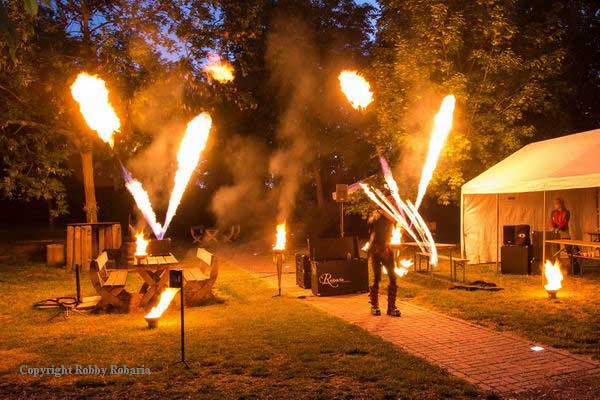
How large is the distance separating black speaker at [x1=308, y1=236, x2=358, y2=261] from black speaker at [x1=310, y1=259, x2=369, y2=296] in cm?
28

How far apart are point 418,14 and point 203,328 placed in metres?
14.1

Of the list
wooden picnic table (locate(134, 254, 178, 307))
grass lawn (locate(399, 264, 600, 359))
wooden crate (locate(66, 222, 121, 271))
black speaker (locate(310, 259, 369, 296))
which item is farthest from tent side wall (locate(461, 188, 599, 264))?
wooden crate (locate(66, 222, 121, 271))

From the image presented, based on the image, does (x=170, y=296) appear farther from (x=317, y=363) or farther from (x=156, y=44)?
(x=156, y=44)

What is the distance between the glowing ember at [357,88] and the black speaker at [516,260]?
7.63 metres

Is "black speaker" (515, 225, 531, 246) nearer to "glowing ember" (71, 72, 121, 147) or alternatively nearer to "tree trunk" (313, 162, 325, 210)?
"glowing ember" (71, 72, 121, 147)

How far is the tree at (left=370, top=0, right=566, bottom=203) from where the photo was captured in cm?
1741

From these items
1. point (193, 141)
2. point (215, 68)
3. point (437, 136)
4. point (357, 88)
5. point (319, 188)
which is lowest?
point (319, 188)

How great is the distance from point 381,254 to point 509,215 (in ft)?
31.4

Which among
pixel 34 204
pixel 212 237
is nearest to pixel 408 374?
pixel 212 237

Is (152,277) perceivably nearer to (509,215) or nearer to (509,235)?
(509,235)

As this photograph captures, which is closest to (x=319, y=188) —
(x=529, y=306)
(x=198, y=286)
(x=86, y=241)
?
(x=86, y=241)

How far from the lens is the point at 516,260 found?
14.2 m

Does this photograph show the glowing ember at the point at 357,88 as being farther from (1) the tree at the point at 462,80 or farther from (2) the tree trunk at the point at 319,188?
(2) the tree trunk at the point at 319,188

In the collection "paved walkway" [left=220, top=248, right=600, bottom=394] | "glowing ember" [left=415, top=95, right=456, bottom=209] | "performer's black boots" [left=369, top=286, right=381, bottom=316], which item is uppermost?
"glowing ember" [left=415, top=95, right=456, bottom=209]
